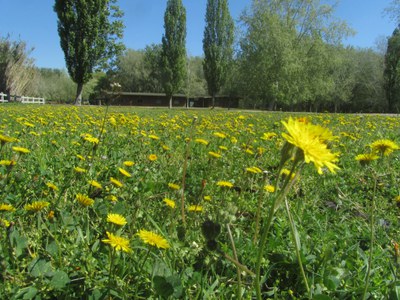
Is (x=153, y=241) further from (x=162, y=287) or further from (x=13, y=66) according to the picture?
(x=13, y=66)

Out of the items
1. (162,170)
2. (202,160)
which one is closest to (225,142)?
(202,160)

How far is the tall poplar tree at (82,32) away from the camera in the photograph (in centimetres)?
2388

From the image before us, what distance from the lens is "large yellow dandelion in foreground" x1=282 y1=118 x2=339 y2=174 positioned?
56 centimetres

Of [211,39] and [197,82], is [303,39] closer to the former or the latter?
[211,39]

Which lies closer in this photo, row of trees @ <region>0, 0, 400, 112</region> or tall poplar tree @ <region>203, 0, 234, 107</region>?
row of trees @ <region>0, 0, 400, 112</region>

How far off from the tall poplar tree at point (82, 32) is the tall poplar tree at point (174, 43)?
7887mm

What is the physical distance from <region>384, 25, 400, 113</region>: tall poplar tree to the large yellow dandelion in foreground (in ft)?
119

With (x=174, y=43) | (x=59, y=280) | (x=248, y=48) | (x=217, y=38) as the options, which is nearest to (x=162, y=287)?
(x=59, y=280)

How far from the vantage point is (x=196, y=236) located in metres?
1.37

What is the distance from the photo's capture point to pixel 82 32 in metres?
24.2

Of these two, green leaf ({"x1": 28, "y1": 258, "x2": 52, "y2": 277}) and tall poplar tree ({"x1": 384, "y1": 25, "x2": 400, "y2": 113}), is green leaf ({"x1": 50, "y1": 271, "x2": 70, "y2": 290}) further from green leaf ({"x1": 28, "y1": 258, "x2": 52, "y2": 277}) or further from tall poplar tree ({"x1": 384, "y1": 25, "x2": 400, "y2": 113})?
tall poplar tree ({"x1": 384, "y1": 25, "x2": 400, "y2": 113})

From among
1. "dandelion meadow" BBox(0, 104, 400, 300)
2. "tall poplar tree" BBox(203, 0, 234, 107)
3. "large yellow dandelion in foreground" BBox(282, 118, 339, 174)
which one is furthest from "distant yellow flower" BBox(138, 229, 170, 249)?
"tall poplar tree" BBox(203, 0, 234, 107)

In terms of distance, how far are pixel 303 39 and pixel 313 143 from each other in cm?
2782

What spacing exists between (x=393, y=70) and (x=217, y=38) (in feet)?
55.7
